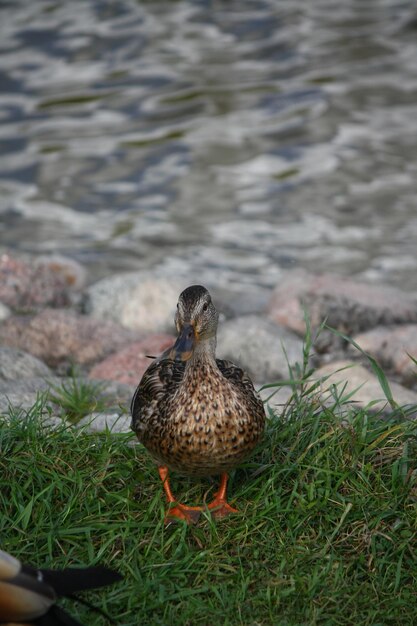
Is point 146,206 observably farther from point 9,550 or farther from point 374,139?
point 9,550

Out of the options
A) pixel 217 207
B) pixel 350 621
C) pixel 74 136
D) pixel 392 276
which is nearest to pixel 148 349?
pixel 350 621

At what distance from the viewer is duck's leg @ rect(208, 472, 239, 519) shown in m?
3.36

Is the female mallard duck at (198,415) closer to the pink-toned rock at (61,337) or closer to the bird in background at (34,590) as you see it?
the bird in background at (34,590)

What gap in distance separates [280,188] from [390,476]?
6398 millimetres

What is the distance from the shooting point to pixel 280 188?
960 cm

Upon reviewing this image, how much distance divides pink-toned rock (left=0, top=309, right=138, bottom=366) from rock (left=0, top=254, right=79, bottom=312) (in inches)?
32.4

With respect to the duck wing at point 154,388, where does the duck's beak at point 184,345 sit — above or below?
above

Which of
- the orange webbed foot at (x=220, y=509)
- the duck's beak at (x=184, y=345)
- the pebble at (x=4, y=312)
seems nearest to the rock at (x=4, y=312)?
the pebble at (x=4, y=312)

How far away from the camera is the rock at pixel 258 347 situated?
17.9 feet

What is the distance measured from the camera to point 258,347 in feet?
18.3

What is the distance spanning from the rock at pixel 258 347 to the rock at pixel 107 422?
1.52m

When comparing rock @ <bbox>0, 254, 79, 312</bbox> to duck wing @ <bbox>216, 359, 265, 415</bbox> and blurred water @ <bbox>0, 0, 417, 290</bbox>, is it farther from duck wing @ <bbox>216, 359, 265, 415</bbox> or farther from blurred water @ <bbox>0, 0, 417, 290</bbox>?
duck wing @ <bbox>216, 359, 265, 415</bbox>

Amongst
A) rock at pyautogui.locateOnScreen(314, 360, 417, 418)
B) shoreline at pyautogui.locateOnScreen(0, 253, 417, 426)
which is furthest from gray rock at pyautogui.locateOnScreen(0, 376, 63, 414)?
rock at pyautogui.locateOnScreen(314, 360, 417, 418)

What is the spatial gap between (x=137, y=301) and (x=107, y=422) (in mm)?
2745
